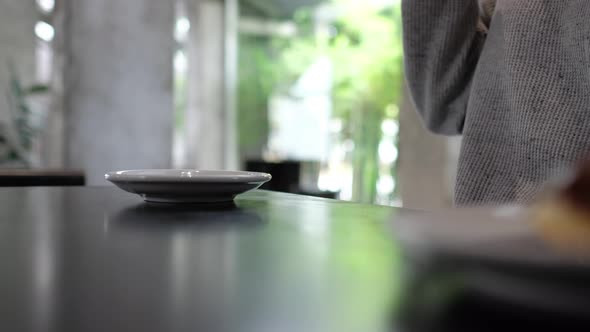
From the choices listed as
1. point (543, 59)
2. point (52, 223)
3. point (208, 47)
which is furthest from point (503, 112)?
point (208, 47)

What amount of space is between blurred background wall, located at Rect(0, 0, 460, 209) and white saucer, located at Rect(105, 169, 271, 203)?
263cm

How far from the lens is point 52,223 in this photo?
45 cm

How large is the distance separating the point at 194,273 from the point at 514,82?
746 millimetres

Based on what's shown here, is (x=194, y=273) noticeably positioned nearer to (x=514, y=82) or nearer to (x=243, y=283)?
(x=243, y=283)

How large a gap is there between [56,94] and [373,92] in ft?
8.48

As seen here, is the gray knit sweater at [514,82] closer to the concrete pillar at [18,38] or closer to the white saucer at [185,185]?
the white saucer at [185,185]

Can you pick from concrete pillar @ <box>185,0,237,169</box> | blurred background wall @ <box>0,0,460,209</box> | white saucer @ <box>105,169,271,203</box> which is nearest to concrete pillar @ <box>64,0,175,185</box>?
blurred background wall @ <box>0,0,460,209</box>

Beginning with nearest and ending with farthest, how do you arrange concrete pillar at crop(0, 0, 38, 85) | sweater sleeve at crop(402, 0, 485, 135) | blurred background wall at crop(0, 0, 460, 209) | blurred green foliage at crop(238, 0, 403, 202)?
sweater sleeve at crop(402, 0, 485, 135) < concrete pillar at crop(0, 0, 38, 85) < blurred background wall at crop(0, 0, 460, 209) < blurred green foliage at crop(238, 0, 403, 202)

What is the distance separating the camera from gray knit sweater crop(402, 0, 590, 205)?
2.58 ft

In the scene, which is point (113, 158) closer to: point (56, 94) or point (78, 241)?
point (56, 94)

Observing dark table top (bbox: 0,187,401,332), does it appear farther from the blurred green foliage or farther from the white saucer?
the blurred green foliage

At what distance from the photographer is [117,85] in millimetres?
3291

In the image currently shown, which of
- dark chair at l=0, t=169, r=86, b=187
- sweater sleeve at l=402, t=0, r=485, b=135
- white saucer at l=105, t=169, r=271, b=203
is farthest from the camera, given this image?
dark chair at l=0, t=169, r=86, b=187

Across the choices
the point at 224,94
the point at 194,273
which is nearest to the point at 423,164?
the point at 224,94
